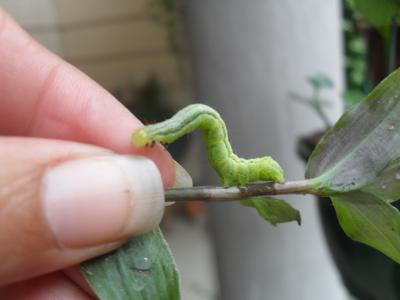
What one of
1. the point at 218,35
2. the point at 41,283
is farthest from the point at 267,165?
the point at 218,35

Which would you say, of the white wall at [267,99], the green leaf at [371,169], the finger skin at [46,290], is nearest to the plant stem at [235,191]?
the green leaf at [371,169]

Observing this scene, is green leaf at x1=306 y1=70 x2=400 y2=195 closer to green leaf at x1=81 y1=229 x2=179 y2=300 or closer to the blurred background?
green leaf at x1=81 y1=229 x2=179 y2=300

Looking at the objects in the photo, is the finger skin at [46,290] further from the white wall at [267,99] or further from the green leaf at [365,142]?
the white wall at [267,99]

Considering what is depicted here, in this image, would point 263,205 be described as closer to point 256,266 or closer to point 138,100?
point 256,266

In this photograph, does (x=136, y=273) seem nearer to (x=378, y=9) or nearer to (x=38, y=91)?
(x=38, y=91)

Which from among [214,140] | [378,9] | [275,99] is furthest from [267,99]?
[214,140]

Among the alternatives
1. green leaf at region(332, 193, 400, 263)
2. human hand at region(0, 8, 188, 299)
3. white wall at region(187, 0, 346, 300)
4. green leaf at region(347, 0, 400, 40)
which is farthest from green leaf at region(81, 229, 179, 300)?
white wall at region(187, 0, 346, 300)
